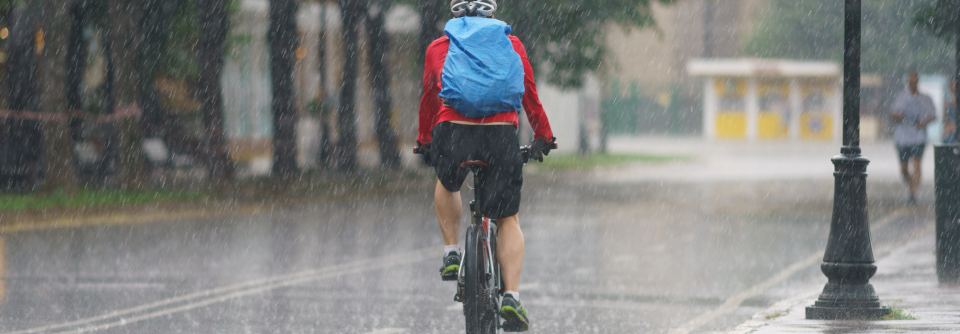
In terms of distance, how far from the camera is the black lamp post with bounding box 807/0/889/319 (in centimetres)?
702

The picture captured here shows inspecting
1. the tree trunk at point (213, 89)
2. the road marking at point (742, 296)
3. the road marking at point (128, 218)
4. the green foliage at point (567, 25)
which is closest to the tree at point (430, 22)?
the green foliage at point (567, 25)

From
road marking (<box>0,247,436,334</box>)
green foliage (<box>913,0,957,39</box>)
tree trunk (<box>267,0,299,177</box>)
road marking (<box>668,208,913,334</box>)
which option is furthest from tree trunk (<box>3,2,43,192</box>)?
green foliage (<box>913,0,957,39</box>)

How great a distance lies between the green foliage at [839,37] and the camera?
48.1 meters

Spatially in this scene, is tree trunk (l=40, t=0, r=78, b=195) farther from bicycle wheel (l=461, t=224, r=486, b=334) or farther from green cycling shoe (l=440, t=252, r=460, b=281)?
bicycle wheel (l=461, t=224, r=486, b=334)

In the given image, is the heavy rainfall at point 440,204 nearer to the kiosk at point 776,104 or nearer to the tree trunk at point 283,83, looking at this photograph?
the tree trunk at point 283,83

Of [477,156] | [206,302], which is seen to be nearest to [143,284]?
[206,302]

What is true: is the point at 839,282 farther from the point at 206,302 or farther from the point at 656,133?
the point at 656,133

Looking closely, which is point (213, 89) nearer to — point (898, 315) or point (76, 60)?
point (76, 60)

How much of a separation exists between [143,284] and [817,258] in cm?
584

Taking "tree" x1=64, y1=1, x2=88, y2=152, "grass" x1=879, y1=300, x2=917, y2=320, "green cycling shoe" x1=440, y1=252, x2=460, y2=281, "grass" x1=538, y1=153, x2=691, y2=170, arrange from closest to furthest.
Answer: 1. "green cycling shoe" x1=440, y1=252, x2=460, y2=281
2. "grass" x1=879, y1=300, x2=917, y2=320
3. "tree" x1=64, y1=1, x2=88, y2=152
4. "grass" x1=538, y1=153, x2=691, y2=170

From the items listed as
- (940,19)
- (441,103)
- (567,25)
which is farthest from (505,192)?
(567,25)

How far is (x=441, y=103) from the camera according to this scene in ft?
19.3

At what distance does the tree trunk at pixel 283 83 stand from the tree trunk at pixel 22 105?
13.7 ft

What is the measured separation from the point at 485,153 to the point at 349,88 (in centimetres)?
2054
